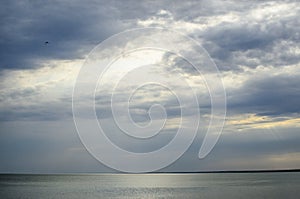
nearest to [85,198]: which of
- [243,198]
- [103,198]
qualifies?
[103,198]

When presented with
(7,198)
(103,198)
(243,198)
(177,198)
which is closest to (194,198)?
(177,198)

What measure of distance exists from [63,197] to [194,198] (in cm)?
3351

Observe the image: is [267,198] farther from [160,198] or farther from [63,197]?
[63,197]

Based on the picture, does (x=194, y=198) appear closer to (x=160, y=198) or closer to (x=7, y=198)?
(x=160, y=198)

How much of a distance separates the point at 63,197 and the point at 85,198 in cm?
660

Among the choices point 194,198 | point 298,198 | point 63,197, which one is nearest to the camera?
point 298,198

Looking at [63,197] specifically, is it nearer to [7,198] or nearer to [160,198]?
[7,198]

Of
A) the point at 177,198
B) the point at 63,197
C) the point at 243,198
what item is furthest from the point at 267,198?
the point at 63,197

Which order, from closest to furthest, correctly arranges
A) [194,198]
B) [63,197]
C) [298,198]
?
[298,198]
[194,198]
[63,197]

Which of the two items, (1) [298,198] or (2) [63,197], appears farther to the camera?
(2) [63,197]

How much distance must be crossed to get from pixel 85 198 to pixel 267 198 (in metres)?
43.7

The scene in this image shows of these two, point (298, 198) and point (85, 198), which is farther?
point (85, 198)

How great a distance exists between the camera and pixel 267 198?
91938mm

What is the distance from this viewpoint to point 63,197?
10350 centimetres
